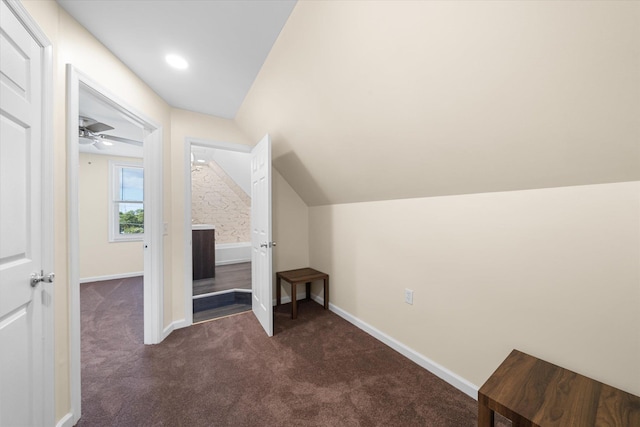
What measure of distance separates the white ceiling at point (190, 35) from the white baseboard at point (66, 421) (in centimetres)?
235

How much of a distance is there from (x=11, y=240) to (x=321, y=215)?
2.48m

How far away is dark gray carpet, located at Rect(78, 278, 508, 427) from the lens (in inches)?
→ 55.1

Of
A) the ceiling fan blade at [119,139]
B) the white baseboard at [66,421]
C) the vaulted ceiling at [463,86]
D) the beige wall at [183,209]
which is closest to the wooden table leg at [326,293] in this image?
the beige wall at [183,209]

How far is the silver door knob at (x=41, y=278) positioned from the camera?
1101 millimetres

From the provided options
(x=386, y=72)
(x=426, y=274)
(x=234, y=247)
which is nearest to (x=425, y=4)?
(x=386, y=72)

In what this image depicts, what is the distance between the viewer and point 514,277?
1351 millimetres

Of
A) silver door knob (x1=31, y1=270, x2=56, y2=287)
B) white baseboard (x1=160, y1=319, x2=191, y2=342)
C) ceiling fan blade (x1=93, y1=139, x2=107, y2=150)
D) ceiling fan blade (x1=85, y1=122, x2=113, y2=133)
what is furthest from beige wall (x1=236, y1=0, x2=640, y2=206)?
ceiling fan blade (x1=93, y1=139, x2=107, y2=150)

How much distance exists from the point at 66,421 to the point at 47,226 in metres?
1.12

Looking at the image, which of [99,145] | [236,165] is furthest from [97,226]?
[236,165]

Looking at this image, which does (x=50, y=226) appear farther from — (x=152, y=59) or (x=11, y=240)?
(x=152, y=59)

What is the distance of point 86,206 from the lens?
4.22m

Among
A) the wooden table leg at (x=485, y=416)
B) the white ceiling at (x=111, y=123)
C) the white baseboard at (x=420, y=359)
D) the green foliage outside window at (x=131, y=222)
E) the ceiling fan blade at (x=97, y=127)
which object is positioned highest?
the white ceiling at (x=111, y=123)

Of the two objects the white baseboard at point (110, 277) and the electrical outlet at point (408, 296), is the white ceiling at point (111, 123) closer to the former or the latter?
the white baseboard at point (110, 277)

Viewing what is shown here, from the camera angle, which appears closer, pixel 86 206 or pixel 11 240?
pixel 11 240
